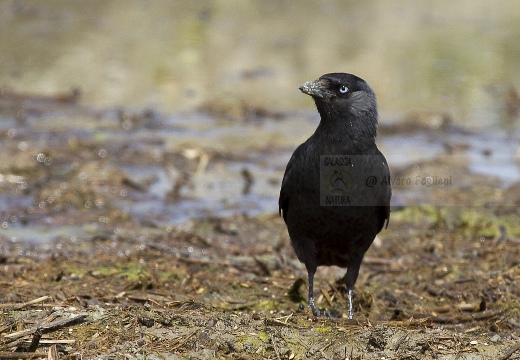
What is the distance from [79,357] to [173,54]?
17.8 meters

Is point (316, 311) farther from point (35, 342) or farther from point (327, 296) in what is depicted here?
point (35, 342)

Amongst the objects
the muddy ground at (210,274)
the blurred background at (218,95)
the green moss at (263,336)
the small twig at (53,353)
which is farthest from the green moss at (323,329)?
the blurred background at (218,95)

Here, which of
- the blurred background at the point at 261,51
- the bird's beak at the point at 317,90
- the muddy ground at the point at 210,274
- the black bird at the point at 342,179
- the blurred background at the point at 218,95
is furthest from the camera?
the blurred background at the point at 261,51

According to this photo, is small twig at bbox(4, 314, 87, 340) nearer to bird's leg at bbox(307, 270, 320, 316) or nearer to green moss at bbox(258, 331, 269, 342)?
green moss at bbox(258, 331, 269, 342)

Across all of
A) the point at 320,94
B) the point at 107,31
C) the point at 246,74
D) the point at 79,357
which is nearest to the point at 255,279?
the point at 320,94

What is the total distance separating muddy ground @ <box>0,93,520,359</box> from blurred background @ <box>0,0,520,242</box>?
8cm

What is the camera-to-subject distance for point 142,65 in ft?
65.8

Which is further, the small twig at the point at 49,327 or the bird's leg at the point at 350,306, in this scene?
the bird's leg at the point at 350,306

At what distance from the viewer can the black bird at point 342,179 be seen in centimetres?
577

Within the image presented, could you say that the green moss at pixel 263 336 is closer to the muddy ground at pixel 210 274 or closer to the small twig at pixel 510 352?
the muddy ground at pixel 210 274

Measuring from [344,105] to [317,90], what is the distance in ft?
0.76

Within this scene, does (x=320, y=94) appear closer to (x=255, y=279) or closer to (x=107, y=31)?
(x=255, y=279)

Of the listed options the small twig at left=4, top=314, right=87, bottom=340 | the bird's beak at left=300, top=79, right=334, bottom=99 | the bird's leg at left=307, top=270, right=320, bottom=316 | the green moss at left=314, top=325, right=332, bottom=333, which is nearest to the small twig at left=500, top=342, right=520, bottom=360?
the green moss at left=314, top=325, right=332, bottom=333

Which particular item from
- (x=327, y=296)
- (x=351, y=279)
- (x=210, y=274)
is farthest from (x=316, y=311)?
(x=210, y=274)
